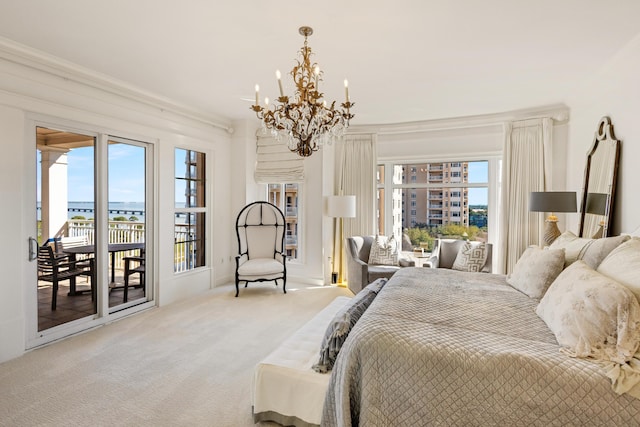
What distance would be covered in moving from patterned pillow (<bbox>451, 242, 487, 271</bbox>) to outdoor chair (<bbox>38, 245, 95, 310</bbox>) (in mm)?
4417

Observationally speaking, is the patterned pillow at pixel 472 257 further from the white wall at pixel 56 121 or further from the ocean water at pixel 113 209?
the ocean water at pixel 113 209

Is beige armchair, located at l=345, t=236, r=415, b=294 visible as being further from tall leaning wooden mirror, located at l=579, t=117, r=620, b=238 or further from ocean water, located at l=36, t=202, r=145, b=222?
ocean water, located at l=36, t=202, r=145, b=222

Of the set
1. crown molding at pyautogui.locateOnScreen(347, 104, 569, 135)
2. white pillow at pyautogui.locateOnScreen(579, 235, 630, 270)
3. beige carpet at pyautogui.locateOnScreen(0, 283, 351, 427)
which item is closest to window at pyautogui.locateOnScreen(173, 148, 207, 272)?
beige carpet at pyautogui.locateOnScreen(0, 283, 351, 427)

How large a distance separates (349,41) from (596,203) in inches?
116

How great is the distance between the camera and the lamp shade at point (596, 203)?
10.2 ft

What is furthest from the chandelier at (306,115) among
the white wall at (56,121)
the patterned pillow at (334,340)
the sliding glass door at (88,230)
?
the sliding glass door at (88,230)

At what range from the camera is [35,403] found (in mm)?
2191

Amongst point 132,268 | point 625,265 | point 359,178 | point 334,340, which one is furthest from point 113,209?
point 625,265

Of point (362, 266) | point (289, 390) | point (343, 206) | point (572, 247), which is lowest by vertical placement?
point (289, 390)

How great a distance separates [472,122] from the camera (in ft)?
15.8

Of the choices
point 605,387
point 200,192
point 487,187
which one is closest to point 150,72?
point 200,192

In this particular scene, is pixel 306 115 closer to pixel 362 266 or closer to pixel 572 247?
pixel 572 247

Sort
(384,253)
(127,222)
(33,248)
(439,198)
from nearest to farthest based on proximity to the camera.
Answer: (33,248) < (127,222) < (384,253) < (439,198)

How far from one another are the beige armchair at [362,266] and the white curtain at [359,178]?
469mm
